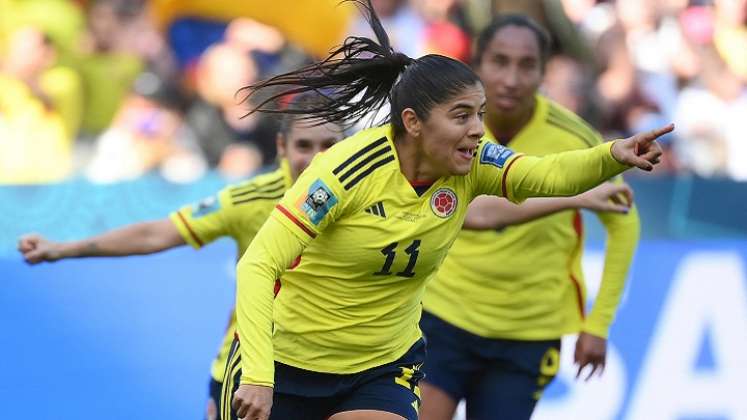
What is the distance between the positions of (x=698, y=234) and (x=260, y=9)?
3.93 m

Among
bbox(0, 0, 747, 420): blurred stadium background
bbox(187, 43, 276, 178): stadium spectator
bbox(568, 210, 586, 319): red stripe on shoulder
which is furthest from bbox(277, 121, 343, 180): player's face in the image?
bbox(187, 43, 276, 178): stadium spectator

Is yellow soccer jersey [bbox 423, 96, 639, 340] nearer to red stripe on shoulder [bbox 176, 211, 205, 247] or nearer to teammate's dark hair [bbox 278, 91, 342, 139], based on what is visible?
teammate's dark hair [bbox 278, 91, 342, 139]

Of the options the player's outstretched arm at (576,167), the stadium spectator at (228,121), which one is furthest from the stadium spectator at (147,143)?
the player's outstretched arm at (576,167)

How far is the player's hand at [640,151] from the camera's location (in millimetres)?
4625

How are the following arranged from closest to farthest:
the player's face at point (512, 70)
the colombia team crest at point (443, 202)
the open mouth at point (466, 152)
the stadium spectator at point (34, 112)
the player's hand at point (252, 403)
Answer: the player's hand at point (252, 403) → the open mouth at point (466, 152) → the colombia team crest at point (443, 202) → the player's face at point (512, 70) → the stadium spectator at point (34, 112)

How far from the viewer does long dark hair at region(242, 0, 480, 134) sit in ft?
16.0

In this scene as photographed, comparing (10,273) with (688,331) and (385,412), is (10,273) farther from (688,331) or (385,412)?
(688,331)

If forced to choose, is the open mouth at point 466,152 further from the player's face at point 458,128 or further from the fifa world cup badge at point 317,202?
the fifa world cup badge at point 317,202

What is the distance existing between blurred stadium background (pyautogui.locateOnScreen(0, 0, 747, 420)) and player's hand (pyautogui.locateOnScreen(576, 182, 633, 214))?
8.21 ft

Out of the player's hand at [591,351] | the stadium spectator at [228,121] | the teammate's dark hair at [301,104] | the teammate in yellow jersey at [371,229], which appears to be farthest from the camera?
the stadium spectator at [228,121]

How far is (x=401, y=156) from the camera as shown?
16.4 ft

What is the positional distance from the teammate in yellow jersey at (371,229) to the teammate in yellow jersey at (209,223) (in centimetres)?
71

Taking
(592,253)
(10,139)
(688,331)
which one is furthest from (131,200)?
(688,331)

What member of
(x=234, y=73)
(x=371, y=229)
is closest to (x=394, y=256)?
(x=371, y=229)
